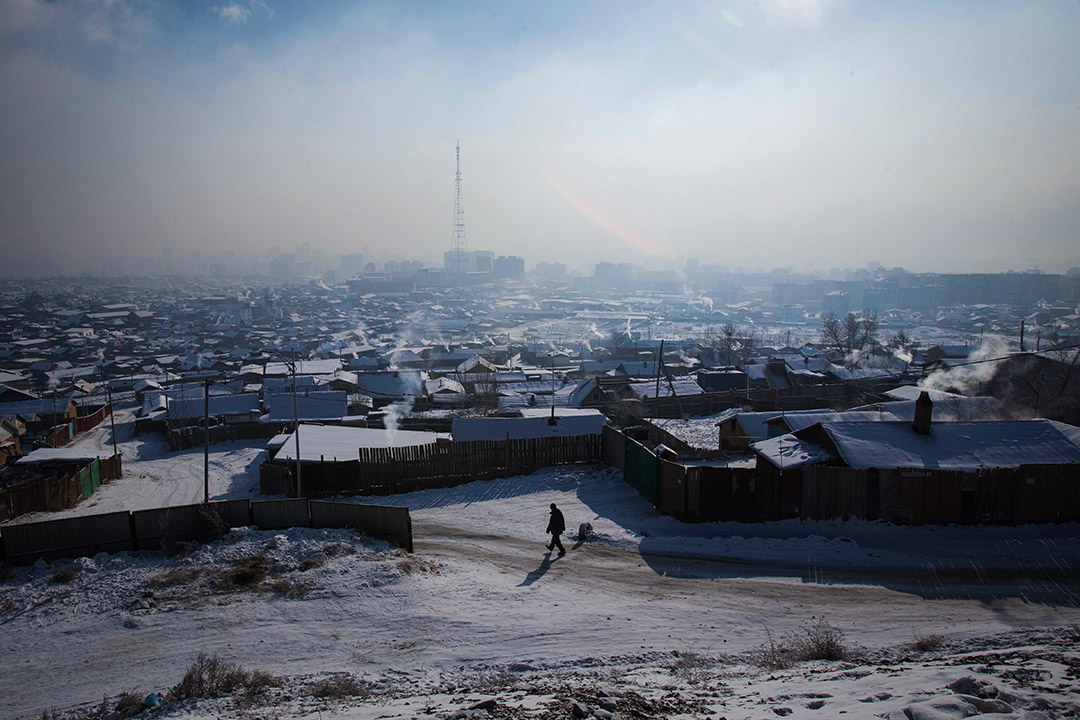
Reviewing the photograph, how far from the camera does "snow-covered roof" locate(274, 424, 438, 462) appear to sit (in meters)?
18.9

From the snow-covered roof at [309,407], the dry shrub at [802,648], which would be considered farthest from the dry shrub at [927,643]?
the snow-covered roof at [309,407]

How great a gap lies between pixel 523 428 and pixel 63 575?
13221 millimetres

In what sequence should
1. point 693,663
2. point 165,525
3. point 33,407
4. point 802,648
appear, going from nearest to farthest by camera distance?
1. point 693,663
2. point 802,648
3. point 165,525
4. point 33,407

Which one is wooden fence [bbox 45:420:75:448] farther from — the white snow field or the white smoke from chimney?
the white smoke from chimney

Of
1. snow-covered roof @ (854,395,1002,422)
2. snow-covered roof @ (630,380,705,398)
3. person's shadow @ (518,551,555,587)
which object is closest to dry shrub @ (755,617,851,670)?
person's shadow @ (518,551,555,587)

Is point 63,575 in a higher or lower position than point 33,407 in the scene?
higher

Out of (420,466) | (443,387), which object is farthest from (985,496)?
(443,387)

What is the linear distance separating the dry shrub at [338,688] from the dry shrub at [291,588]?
2684 millimetres

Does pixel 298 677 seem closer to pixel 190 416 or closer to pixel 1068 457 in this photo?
pixel 1068 457

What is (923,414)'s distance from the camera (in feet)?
44.8

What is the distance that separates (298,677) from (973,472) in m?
12.8

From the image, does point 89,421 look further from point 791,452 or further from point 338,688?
point 791,452

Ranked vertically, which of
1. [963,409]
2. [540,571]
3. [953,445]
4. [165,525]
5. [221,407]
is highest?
[953,445]

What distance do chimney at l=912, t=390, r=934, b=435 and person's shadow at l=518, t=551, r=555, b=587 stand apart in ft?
28.9
